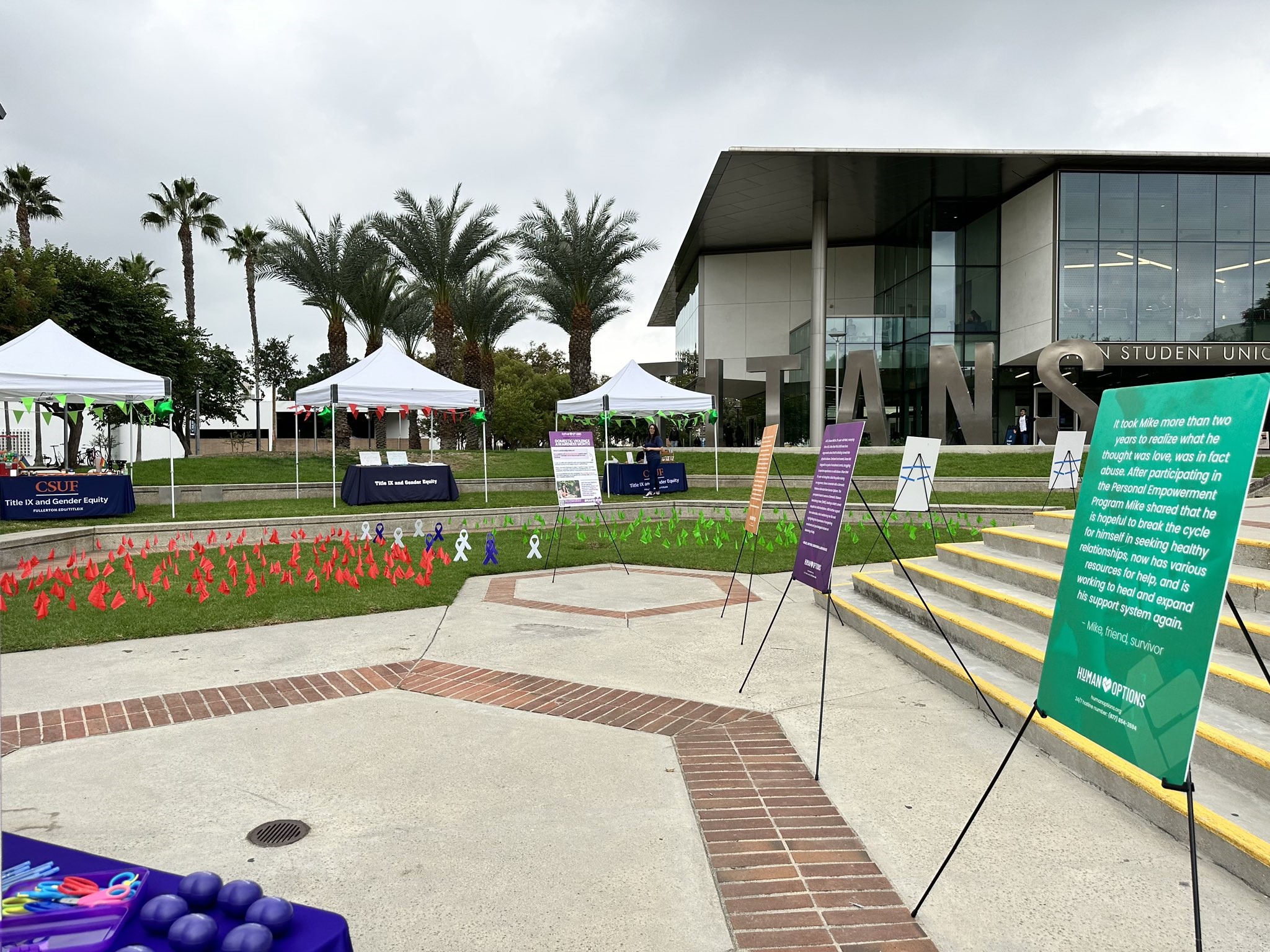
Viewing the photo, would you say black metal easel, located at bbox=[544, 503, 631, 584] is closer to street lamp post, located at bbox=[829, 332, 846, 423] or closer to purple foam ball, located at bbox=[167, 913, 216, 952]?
purple foam ball, located at bbox=[167, 913, 216, 952]

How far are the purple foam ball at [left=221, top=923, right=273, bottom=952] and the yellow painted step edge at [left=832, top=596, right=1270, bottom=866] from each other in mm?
3150

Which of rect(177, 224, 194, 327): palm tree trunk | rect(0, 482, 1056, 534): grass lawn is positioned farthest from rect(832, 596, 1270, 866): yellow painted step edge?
rect(177, 224, 194, 327): palm tree trunk

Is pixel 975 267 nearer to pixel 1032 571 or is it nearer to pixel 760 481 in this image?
pixel 760 481

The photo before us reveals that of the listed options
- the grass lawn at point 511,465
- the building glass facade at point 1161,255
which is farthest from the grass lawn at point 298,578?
the building glass facade at point 1161,255

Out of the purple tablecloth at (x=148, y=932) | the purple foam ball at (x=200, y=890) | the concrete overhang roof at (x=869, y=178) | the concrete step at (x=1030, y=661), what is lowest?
the concrete step at (x=1030, y=661)

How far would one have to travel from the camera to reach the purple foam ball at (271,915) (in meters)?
1.55

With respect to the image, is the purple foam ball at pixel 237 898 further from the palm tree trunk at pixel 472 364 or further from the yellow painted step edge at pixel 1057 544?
the palm tree trunk at pixel 472 364

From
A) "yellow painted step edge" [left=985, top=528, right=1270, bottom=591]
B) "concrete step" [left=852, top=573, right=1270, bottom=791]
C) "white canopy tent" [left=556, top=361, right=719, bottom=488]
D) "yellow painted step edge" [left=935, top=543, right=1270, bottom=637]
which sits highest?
"white canopy tent" [left=556, top=361, right=719, bottom=488]

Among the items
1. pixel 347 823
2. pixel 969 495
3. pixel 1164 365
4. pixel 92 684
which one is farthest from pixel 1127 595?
pixel 1164 365

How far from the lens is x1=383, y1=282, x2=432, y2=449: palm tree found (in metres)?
35.6

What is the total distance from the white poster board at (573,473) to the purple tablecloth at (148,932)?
8361 millimetres

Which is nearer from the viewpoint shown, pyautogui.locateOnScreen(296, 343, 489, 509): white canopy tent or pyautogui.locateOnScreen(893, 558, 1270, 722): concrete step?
pyautogui.locateOnScreen(893, 558, 1270, 722): concrete step

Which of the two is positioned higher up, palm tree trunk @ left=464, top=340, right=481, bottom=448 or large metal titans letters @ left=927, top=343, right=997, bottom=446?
palm tree trunk @ left=464, top=340, right=481, bottom=448

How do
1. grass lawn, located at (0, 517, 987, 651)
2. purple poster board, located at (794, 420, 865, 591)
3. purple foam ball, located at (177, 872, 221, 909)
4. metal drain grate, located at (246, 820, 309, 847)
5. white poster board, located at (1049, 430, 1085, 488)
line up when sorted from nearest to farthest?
purple foam ball, located at (177, 872, 221, 909) → metal drain grate, located at (246, 820, 309, 847) → purple poster board, located at (794, 420, 865, 591) → grass lawn, located at (0, 517, 987, 651) → white poster board, located at (1049, 430, 1085, 488)
